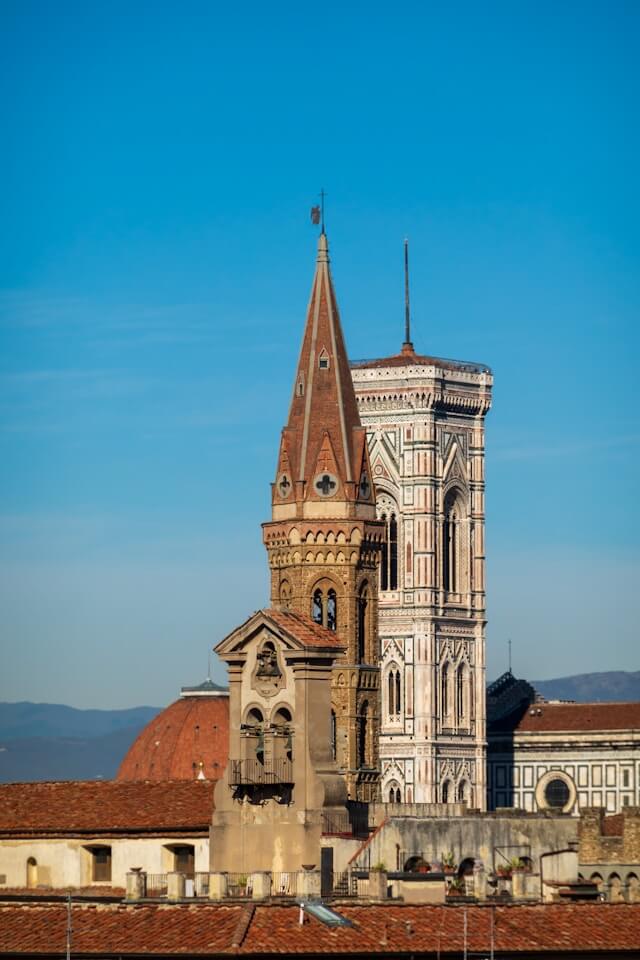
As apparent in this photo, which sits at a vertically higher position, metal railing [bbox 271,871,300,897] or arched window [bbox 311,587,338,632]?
arched window [bbox 311,587,338,632]

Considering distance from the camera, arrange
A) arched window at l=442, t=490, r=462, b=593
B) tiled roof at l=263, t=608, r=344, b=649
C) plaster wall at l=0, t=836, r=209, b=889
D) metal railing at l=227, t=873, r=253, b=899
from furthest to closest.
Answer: arched window at l=442, t=490, r=462, b=593
plaster wall at l=0, t=836, r=209, b=889
tiled roof at l=263, t=608, r=344, b=649
metal railing at l=227, t=873, r=253, b=899

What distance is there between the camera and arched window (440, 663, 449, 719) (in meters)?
185

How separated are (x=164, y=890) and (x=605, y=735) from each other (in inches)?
4050

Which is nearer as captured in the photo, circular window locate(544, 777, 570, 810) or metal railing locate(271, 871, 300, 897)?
metal railing locate(271, 871, 300, 897)

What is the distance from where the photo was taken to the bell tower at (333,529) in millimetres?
124750

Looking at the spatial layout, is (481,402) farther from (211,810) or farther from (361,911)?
(361,911)

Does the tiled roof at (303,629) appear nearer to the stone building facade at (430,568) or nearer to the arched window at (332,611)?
the arched window at (332,611)

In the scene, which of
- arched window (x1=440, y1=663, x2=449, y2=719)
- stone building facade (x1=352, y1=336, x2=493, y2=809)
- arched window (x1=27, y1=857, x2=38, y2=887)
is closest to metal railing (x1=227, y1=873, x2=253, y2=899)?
arched window (x1=27, y1=857, x2=38, y2=887)

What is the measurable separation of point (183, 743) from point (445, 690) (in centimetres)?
2925

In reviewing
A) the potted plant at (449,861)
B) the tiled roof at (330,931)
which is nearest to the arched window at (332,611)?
the potted plant at (449,861)

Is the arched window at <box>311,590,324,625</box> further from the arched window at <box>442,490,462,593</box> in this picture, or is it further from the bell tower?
the arched window at <box>442,490,462,593</box>

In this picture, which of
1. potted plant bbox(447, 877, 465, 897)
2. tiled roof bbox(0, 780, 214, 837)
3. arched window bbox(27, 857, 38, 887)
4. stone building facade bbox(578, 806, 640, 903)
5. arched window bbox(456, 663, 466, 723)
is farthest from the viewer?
arched window bbox(456, 663, 466, 723)

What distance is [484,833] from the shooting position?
103312 millimetres

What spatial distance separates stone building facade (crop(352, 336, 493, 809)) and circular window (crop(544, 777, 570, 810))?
6.40 metres
